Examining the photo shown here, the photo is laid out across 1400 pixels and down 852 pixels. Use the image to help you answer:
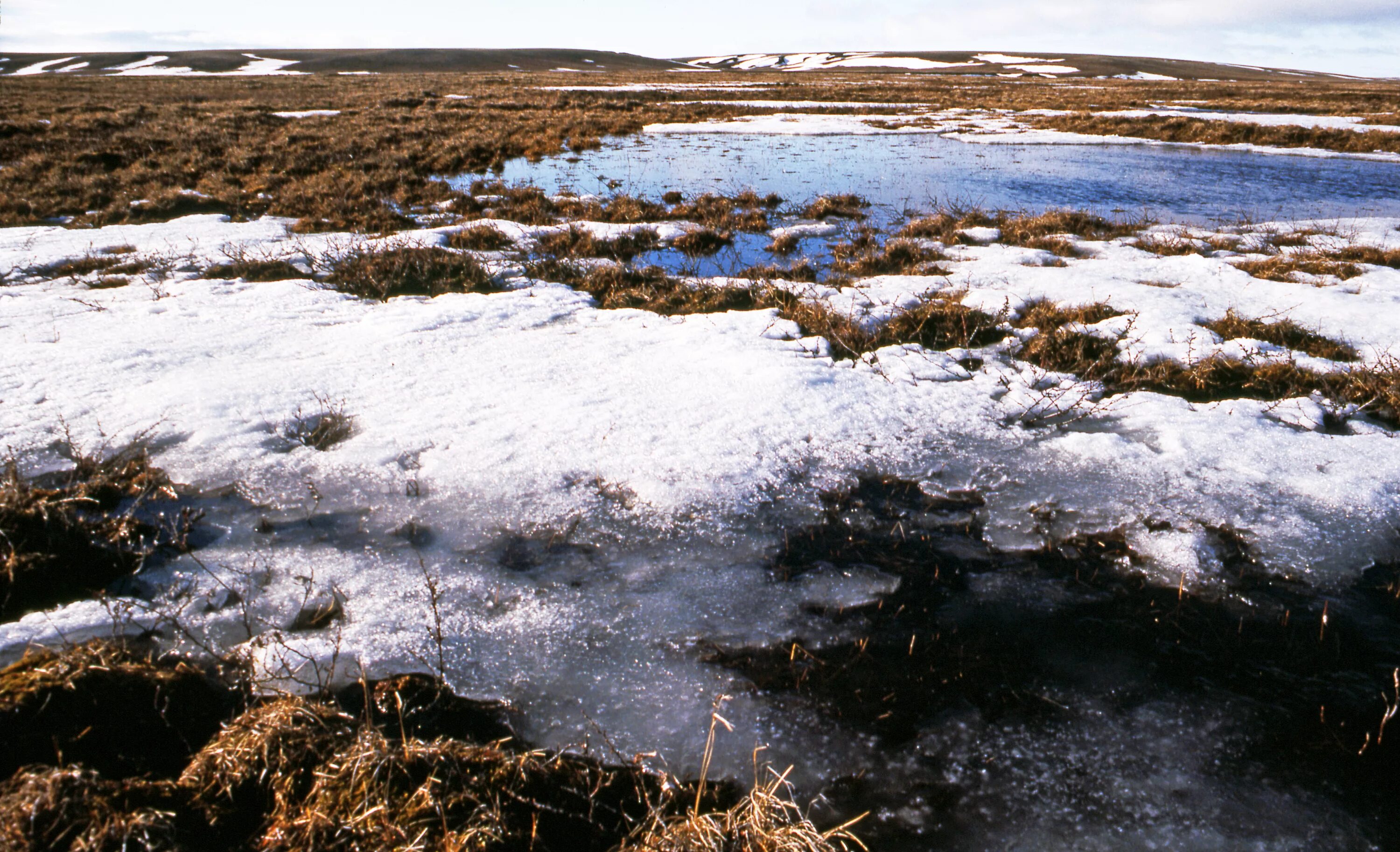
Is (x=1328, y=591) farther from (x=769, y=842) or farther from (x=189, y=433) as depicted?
(x=189, y=433)

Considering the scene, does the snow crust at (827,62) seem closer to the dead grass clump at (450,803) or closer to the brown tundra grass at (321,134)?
the brown tundra grass at (321,134)

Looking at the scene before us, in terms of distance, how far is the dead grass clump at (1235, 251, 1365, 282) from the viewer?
290 inches

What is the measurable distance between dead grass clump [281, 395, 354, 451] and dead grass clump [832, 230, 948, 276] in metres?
5.71

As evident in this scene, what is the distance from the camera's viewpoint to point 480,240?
29.1 feet

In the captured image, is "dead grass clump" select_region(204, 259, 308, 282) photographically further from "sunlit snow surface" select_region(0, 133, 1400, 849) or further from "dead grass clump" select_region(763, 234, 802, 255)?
"dead grass clump" select_region(763, 234, 802, 255)

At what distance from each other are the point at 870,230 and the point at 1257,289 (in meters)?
4.56

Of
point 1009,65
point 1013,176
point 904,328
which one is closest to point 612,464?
point 904,328

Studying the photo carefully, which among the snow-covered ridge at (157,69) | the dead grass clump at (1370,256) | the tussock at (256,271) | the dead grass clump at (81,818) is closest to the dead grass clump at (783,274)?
the tussock at (256,271)

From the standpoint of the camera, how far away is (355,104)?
29.3 metres

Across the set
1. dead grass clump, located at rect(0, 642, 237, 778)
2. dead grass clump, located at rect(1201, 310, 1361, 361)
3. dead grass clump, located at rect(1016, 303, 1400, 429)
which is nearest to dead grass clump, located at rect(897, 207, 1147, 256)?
dead grass clump, located at rect(1201, 310, 1361, 361)

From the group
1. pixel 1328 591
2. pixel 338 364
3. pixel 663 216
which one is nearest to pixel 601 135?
pixel 663 216

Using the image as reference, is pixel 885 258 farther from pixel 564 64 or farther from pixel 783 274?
pixel 564 64

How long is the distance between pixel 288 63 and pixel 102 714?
92419 millimetres

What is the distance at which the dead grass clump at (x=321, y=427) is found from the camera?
429 centimetres
